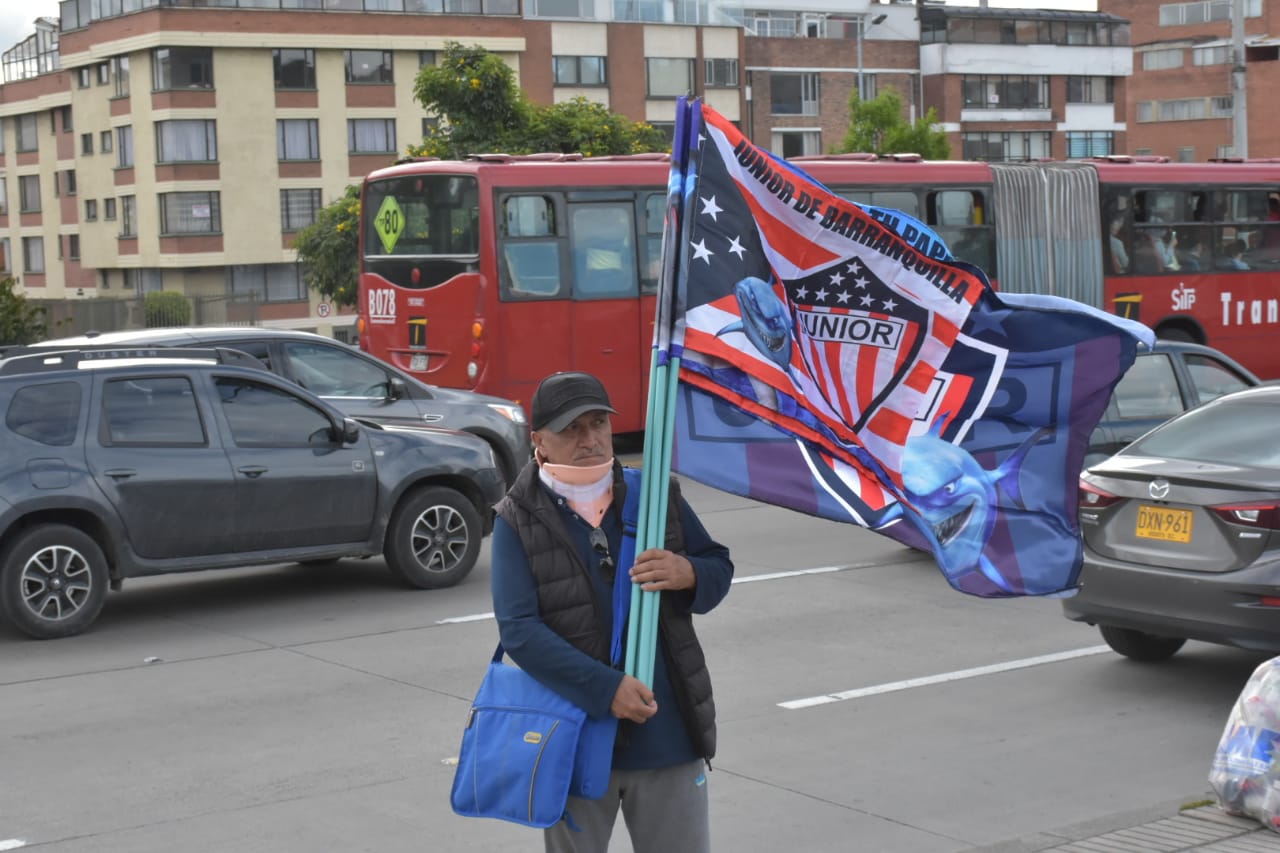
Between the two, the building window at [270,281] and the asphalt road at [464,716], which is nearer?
the asphalt road at [464,716]

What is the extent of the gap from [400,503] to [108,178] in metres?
60.1

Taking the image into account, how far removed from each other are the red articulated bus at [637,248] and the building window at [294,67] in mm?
45432

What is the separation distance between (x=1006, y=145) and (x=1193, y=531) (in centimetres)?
8161

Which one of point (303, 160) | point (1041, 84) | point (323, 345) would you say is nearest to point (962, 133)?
point (1041, 84)

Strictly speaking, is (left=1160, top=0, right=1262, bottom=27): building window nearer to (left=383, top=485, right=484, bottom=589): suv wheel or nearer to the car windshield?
(left=383, top=485, right=484, bottom=589): suv wheel

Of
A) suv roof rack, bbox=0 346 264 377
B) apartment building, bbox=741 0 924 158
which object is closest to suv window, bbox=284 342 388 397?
suv roof rack, bbox=0 346 264 377

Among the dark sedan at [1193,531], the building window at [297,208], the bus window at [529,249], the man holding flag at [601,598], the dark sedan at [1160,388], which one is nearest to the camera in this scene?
the man holding flag at [601,598]

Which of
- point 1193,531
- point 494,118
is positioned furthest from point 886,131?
point 1193,531

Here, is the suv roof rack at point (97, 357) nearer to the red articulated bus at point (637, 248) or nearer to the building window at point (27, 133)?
the red articulated bus at point (637, 248)

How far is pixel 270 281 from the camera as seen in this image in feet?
216

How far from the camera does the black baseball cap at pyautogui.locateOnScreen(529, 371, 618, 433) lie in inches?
172

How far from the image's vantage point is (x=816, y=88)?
82438 mm

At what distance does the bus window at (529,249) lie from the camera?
62.8 feet

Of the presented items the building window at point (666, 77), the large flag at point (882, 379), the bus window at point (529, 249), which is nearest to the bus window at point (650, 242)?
the bus window at point (529, 249)
